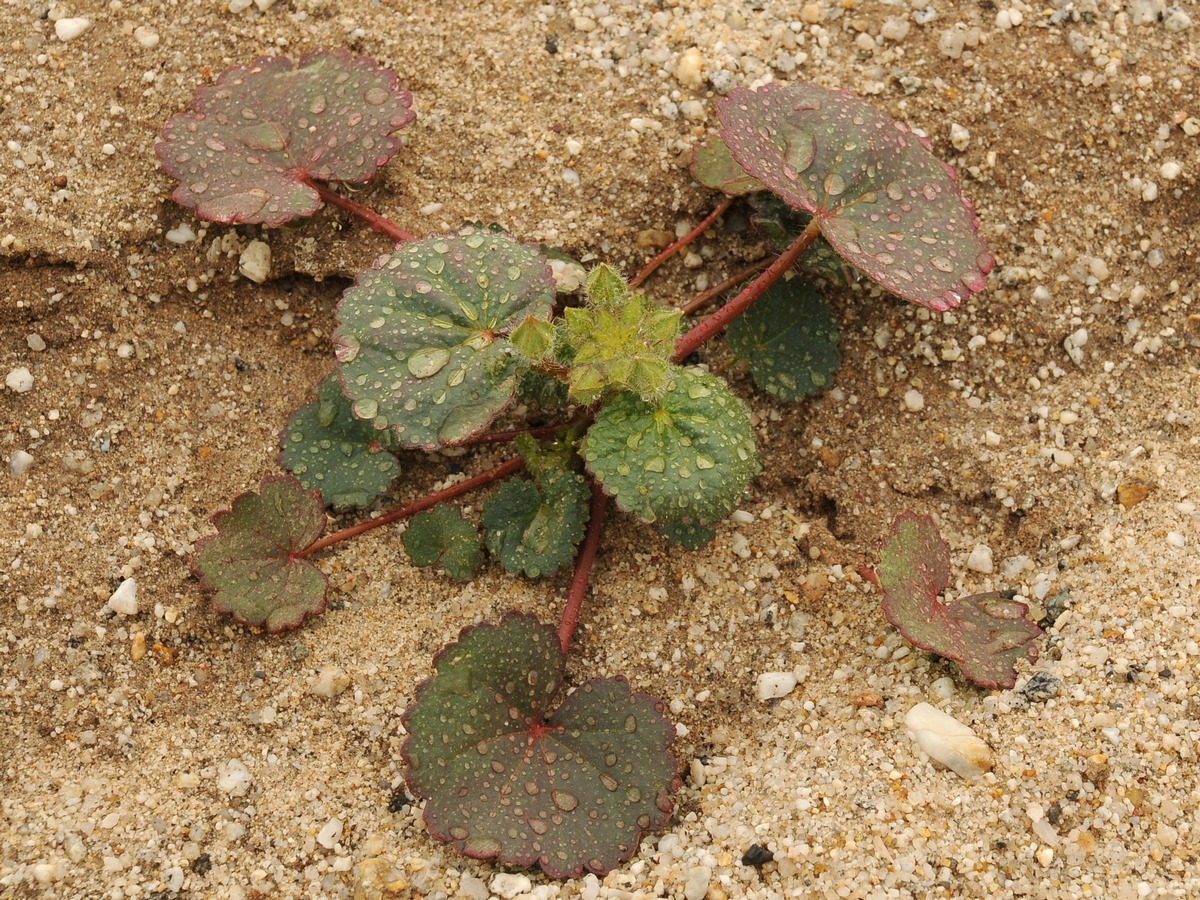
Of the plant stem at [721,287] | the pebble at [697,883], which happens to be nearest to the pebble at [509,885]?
the pebble at [697,883]

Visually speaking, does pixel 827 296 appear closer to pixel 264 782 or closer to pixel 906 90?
pixel 906 90

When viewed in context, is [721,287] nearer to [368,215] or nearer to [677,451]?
[677,451]

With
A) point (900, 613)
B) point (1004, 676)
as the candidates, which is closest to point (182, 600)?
point (900, 613)

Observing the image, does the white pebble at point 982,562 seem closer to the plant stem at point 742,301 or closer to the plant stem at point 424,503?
the plant stem at point 742,301

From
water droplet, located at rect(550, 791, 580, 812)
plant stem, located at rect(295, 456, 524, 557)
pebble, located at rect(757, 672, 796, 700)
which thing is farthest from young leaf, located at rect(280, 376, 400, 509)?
pebble, located at rect(757, 672, 796, 700)

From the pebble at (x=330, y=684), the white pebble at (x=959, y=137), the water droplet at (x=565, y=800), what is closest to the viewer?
the water droplet at (x=565, y=800)
